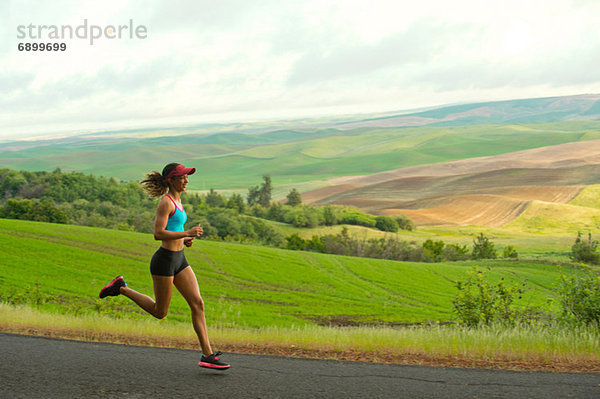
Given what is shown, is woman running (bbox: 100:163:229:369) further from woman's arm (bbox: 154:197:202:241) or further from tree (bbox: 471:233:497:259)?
tree (bbox: 471:233:497:259)

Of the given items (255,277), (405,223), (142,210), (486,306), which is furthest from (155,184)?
(405,223)

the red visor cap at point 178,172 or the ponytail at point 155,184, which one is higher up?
the red visor cap at point 178,172

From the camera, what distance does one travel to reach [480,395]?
615 cm

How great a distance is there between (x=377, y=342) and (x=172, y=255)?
4.14 m

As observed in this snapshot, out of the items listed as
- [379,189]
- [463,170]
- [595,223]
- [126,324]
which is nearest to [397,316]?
[126,324]

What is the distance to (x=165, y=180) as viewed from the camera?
7.16 m

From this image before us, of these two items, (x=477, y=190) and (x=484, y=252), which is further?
(x=477, y=190)

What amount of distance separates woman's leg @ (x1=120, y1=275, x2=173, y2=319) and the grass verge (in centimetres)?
200

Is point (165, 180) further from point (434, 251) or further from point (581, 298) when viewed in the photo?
Result: point (434, 251)

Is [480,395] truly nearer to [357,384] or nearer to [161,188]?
[357,384]

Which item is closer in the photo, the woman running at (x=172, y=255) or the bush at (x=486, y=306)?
the woman running at (x=172, y=255)

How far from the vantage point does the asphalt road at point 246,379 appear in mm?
6156

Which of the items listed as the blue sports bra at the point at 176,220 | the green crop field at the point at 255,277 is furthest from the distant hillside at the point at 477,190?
the blue sports bra at the point at 176,220

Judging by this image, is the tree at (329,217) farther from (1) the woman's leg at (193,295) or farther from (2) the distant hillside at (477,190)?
(1) the woman's leg at (193,295)
